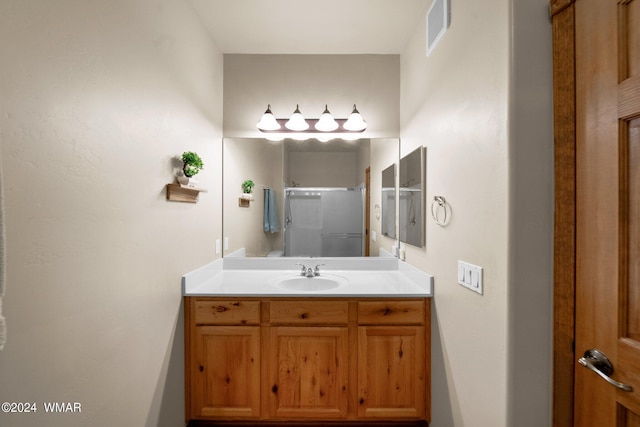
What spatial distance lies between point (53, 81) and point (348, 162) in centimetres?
175

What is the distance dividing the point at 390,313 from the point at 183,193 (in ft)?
4.63

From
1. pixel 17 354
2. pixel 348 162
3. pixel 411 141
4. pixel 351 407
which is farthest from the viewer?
pixel 348 162

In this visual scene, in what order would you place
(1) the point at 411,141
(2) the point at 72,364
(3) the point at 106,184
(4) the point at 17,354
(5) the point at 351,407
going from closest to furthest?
(4) the point at 17,354 < (2) the point at 72,364 < (3) the point at 106,184 < (5) the point at 351,407 < (1) the point at 411,141

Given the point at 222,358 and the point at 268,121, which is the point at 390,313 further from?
the point at 268,121

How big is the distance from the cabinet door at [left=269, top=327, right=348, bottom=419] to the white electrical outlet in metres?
0.76

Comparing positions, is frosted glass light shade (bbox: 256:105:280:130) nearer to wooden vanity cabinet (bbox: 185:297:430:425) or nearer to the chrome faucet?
the chrome faucet

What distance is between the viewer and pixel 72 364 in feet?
3.08

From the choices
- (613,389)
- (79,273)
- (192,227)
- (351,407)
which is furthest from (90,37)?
(351,407)

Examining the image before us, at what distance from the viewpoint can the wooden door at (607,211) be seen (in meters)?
0.75

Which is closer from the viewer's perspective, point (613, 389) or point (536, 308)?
point (613, 389)

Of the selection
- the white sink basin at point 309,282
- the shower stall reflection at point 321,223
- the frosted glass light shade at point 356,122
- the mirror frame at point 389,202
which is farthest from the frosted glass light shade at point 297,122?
the white sink basin at point 309,282

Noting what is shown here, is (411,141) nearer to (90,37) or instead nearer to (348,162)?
(348,162)

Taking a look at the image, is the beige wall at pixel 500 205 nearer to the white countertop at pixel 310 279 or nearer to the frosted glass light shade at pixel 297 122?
the white countertop at pixel 310 279

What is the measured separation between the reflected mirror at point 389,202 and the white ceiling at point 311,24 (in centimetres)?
93
